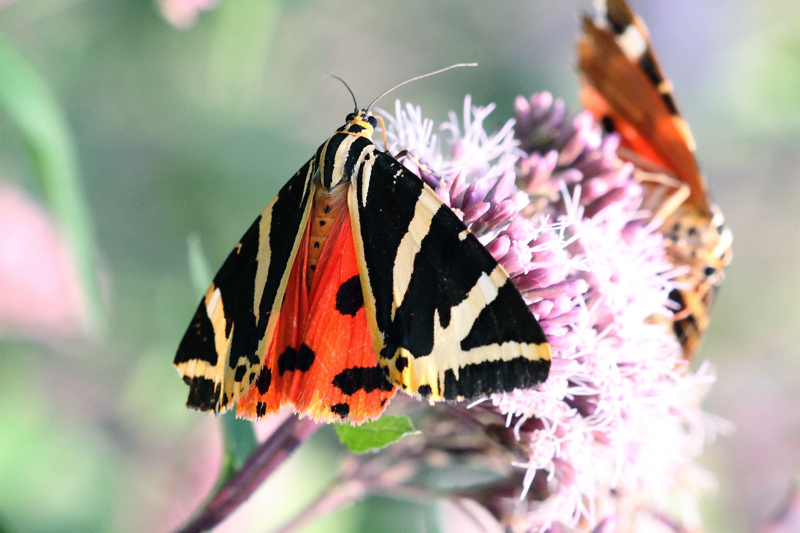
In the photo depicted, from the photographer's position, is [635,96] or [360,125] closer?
[360,125]

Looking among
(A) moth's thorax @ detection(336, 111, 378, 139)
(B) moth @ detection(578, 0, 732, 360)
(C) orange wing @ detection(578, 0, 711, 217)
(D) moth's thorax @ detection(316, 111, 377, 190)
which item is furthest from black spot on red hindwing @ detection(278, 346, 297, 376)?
(C) orange wing @ detection(578, 0, 711, 217)

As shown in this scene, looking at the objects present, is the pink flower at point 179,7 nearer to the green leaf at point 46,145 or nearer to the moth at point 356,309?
the green leaf at point 46,145

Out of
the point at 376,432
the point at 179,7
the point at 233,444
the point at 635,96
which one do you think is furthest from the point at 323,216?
the point at 179,7

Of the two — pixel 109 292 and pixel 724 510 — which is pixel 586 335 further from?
pixel 724 510

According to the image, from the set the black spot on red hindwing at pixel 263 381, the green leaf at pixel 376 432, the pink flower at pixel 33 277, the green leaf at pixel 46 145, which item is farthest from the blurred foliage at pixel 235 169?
the green leaf at pixel 376 432

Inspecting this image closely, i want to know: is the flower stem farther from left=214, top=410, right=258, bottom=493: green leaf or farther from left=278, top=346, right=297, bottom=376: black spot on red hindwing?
left=278, top=346, right=297, bottom=376: black spot on red hindwing

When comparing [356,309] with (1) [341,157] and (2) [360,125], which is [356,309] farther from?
(2) [360,125]

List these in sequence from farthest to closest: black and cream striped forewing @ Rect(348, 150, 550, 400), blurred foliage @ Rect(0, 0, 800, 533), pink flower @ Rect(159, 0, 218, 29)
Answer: blurred foliage @ Rect(0, 0, 800, 533) → pink flower @ Rect(159, 0, 218, 29) → black and cream striped forewing @ Rect(348, 150, 550, 400)

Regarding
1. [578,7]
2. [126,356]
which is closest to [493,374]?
[126,356]
